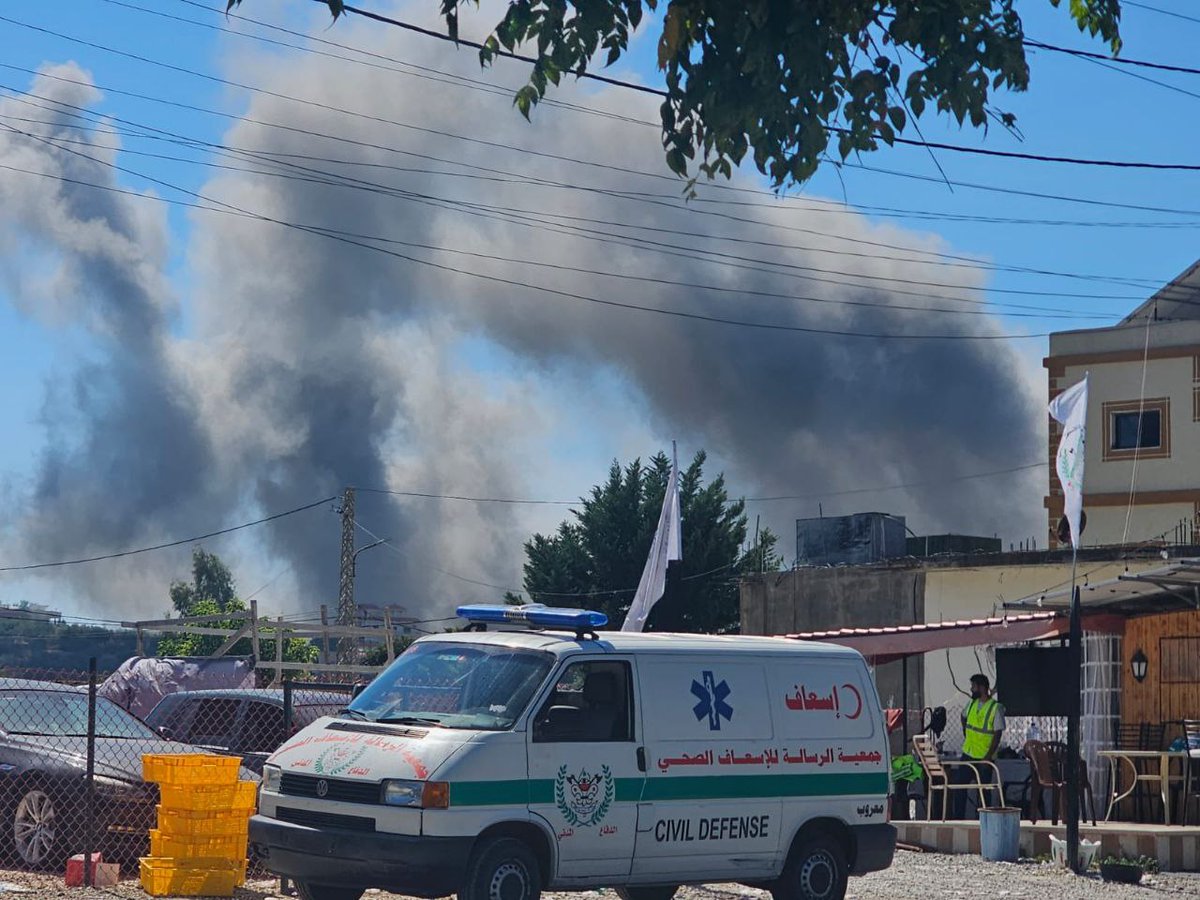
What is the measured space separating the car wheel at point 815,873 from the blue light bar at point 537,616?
226 cm

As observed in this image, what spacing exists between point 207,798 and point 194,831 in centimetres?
25

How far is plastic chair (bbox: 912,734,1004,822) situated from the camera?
66.7 feet

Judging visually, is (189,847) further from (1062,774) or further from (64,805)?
(1062,774)

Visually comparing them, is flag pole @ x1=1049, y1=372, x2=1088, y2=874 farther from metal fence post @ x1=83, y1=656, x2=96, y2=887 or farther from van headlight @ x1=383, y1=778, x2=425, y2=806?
metal fence post @ x1=83, y1=656, x2=96, y2=887

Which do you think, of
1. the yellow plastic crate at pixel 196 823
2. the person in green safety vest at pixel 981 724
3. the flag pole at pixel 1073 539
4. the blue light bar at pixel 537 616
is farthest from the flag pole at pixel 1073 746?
the yellow plastic crate at pixel 196 823

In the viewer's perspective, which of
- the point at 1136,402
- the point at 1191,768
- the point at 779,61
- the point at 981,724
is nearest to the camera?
the point at 779,61

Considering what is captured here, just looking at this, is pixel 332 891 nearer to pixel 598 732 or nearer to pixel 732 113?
pixel 598 732

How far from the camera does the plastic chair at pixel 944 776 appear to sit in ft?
66.7

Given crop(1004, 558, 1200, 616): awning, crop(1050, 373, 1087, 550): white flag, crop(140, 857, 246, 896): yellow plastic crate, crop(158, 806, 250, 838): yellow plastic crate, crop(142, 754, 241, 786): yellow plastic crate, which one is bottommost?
crop(140, 857, 246, 896): yellow plastic crate

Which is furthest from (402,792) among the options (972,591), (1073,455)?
(972,591)

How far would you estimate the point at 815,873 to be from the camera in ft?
42.3

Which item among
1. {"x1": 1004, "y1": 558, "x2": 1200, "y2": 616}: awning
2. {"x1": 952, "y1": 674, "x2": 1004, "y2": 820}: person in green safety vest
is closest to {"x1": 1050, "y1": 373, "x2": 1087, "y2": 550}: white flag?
{"x1": 1004, "y1": 558, "x2": 1200, "y2": 616}: awning

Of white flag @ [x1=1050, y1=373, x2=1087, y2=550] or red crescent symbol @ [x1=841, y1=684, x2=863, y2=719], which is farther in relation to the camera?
white flag @ [x1=1050, y1=373, x2=1087, y2=550]

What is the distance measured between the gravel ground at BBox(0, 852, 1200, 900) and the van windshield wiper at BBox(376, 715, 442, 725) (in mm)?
1847
